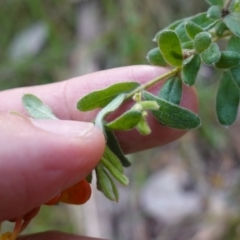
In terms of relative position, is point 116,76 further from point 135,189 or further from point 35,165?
point 135,189

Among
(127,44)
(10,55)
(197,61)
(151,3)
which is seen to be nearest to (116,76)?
(197,61)

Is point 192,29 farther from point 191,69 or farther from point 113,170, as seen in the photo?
point 113,170

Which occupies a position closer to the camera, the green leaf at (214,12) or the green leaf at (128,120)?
the green leaf at (128,120)

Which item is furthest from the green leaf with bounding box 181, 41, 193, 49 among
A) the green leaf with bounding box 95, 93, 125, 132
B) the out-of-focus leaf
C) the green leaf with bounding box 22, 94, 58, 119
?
the out-of-focus leaf

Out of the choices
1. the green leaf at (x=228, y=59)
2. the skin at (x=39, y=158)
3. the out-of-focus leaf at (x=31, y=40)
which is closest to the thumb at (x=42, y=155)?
the skin at (x=39, y=158)

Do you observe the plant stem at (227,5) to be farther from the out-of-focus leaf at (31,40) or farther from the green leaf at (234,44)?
the out-of-focus leaf at (31,40)
